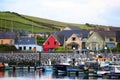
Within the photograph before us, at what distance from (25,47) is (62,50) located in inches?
536

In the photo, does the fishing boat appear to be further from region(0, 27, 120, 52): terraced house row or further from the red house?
the red house

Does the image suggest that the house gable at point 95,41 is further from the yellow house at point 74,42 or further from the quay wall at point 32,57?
the quay wall at point 32,57

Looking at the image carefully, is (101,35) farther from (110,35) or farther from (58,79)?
(58,79)

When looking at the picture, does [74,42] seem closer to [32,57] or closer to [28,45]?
[28,45]

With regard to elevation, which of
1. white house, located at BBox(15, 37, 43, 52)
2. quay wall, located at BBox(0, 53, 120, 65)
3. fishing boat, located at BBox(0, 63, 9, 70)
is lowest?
fishing boat, located at BBox(0, 63, 9, 70)

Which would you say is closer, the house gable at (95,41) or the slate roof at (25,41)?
the house gable at (95,41)

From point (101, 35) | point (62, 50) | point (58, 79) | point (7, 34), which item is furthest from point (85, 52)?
point (58, 79)

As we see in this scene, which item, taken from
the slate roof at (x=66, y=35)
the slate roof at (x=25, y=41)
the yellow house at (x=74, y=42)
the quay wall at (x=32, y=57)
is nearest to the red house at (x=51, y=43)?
the slate roof at (x=66, y=35)

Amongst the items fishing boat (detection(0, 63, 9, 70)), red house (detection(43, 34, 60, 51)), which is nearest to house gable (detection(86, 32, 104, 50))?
red house (detection(43, 34, 60, 51))

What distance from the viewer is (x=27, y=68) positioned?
133m

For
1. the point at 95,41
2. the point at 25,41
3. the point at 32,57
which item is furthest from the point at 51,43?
the point at 32,57

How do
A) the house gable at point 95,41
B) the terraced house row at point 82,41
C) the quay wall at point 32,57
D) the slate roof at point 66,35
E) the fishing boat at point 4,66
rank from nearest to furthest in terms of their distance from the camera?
1. the fishing boat at point 4,66
2. the quay wall at point 32,57
3. the house gable at point 95,41
4. the terraced house row at point 82,41
5. the slate roof at point 66,35

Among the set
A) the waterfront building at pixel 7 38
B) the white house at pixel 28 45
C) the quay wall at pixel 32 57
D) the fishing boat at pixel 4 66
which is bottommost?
the fishing boat at pixel 4 66

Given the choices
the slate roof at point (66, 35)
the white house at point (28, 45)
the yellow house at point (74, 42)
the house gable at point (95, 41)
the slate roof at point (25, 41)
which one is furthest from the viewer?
the slate roof at point (66, 35)
